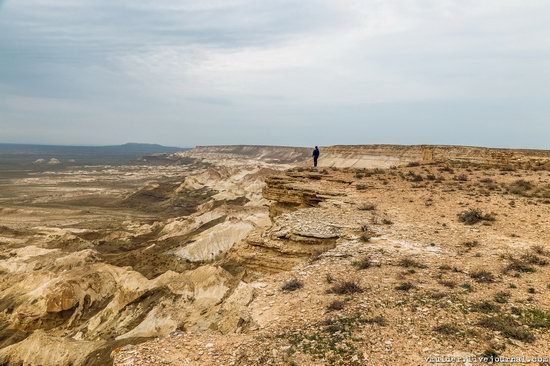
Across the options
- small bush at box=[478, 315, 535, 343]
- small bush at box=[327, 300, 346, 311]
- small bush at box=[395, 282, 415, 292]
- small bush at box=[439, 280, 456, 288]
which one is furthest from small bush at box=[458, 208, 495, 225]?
small bush at box=[327, 300, 346, 311]

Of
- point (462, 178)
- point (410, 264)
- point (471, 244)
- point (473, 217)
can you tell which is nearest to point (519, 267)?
point (471, 244)

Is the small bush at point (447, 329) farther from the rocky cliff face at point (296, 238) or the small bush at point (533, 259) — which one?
the rocky cliff face at point (296, 238)

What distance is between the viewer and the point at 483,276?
8.45 metres

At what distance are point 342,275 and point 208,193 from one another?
55.7 m

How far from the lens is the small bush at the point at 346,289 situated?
26.3 ft

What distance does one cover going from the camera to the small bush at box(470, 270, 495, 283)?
27.0ft

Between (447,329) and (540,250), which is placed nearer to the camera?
(447,329)

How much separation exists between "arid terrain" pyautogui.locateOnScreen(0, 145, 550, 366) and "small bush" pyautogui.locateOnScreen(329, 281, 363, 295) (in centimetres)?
3

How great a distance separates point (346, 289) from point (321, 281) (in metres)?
0.87

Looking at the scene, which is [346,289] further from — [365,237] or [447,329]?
[365,237]

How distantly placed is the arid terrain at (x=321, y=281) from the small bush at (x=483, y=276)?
33mm

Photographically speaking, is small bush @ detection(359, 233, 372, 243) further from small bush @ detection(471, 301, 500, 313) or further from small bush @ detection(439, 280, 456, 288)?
small bush @ detection(471, 301, 500, 313)

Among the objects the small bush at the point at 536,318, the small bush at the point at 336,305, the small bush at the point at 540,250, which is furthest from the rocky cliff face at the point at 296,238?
the small bush at the point at 536,318

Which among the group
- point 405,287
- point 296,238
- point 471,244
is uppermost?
point 471,244
